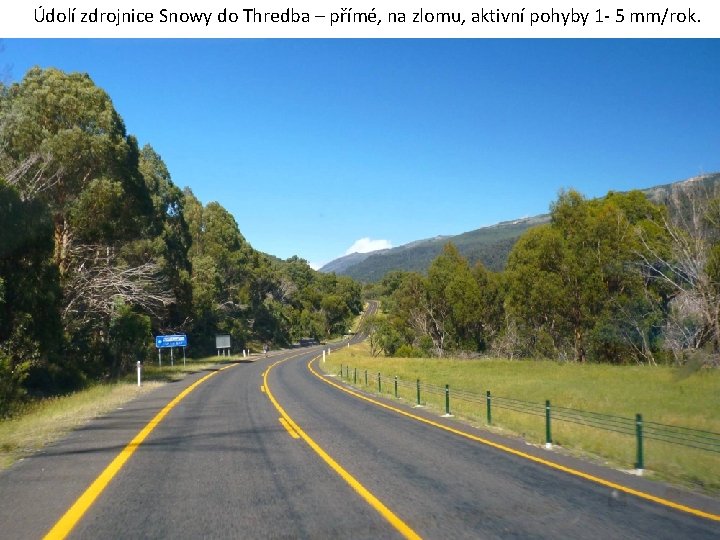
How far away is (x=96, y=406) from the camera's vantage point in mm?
22625

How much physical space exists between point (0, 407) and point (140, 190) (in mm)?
19143

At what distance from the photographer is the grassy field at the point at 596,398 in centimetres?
1249

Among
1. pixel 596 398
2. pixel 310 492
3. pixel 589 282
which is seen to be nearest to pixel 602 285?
pixel 589 282

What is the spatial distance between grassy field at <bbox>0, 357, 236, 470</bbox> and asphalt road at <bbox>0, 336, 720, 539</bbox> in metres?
0.58

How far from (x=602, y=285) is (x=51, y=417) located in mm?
42292

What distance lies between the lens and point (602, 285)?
51.7 metres

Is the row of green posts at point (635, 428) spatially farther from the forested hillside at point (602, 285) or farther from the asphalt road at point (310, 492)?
the forested hillside at point (602, 285)

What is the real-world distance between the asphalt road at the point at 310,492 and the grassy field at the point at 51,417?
58 centimetres

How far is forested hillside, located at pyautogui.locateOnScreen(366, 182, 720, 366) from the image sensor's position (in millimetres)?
39125

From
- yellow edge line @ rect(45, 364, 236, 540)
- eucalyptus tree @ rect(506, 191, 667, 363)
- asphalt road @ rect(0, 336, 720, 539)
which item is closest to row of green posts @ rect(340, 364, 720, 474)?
asphalt road @ rect(0, 336, 720, 539)

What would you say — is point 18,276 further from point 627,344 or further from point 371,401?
point 627,344

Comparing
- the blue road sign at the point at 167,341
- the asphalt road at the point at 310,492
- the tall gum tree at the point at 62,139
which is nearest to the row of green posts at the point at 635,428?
the asphalt road at the point at 310,492

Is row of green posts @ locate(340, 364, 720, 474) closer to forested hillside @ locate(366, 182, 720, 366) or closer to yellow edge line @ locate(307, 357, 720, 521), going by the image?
yellow edge line @ locate(307, 357, 720, 521)

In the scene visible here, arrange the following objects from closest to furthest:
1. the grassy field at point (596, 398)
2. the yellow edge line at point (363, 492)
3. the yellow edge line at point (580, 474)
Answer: the yellow edge line at point (363, 492), the yellow edge line at point (580, 474), the grassy field at point (596, 398)
